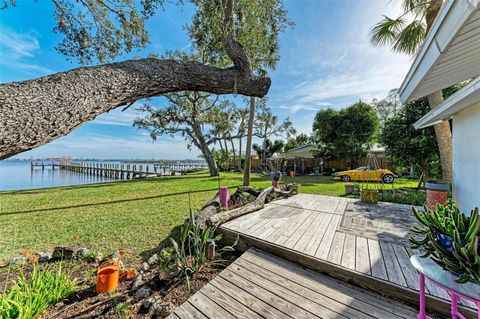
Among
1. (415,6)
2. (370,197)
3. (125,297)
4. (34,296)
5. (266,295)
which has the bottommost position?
(125,297)

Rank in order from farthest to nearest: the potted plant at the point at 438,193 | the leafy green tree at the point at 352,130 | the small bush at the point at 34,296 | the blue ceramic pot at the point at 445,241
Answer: the leafy green tree at the point at 352,130 < the potted plant at the point at 438,193 < the small bush at the point at 34,296 < the blue ceramic pot at the point at 445,241

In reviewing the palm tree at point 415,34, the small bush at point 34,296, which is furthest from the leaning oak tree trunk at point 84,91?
the palm tree at point 415,34

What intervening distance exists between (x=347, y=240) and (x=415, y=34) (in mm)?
7475

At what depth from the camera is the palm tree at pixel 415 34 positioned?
5570mm

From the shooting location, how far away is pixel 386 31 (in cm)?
657

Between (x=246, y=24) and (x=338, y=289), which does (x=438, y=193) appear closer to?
(x=338, y=289)

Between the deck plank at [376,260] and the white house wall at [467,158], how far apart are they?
2017 millimetres

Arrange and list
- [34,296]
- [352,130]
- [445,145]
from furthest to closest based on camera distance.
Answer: [352,130]
[445,145]
[34,296]

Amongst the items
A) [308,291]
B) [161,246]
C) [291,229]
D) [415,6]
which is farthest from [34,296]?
[415,6]

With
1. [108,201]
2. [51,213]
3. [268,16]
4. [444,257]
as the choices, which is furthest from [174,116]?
[444,257]

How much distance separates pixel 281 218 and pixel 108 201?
265 inches

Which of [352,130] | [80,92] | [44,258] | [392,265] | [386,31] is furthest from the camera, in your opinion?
[352,130]

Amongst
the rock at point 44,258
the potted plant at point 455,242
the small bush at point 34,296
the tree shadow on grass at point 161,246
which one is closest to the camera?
the potted plant at point 455,242

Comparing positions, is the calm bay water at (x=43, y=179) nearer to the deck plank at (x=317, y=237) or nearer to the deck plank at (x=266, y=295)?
the deck plank at (x=266, y=295)
